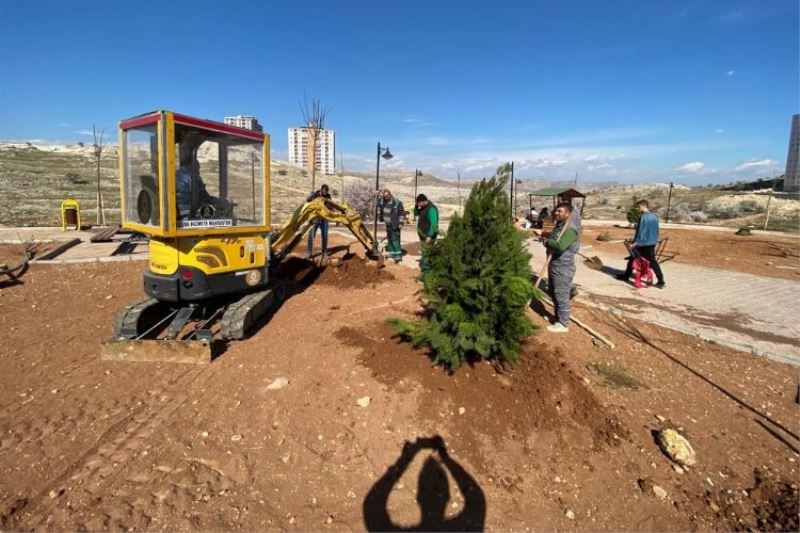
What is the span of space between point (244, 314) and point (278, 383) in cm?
140

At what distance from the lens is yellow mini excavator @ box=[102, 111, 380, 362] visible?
4.89 meters

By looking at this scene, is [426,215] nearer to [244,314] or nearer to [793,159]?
[244,314]

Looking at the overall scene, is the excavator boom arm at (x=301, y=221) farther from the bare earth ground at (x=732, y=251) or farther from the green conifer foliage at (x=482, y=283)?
the bare earth ground at (x=732, y=251)

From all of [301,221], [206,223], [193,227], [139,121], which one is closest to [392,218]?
[301,221]

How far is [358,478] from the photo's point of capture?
10.6ft

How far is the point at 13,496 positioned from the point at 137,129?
3817 millimetres

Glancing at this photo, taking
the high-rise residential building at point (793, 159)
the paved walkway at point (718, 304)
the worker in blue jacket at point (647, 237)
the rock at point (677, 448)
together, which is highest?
the high-rise residential building at point (793, 159)

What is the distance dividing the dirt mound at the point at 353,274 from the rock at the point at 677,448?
564 cm

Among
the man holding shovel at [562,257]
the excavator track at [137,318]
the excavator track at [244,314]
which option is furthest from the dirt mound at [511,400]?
the excavator track at [137,318]

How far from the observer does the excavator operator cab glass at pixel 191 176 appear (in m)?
4.77

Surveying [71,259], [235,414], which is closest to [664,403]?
[235,414]

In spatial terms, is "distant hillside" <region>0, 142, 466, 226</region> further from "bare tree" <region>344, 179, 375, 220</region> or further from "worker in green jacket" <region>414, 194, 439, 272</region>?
"worker in green jacket" <region>414, 194, 439, 272</region>

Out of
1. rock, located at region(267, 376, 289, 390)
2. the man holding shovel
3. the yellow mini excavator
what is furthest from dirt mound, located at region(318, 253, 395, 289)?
rock, located at region(267, 376, 289, 390)

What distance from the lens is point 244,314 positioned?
5.50 metres
